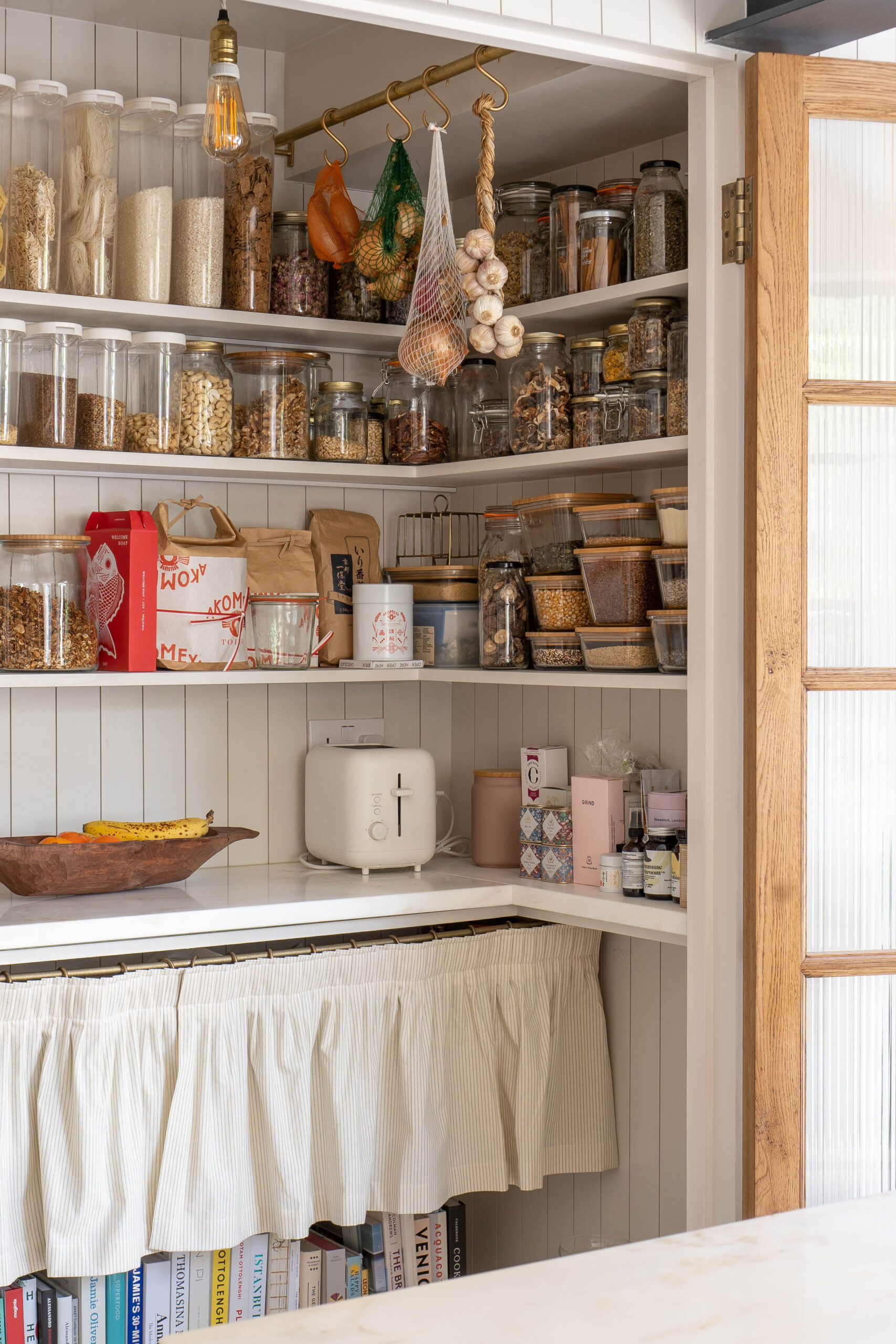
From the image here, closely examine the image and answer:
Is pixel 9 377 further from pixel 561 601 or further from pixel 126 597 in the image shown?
pixel 561 601

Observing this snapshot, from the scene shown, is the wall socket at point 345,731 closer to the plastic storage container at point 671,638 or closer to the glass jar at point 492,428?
the glass jar at point 492,428

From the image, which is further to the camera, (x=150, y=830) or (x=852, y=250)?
(x=150, y=830)

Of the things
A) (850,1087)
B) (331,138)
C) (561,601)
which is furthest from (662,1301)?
(331,138)

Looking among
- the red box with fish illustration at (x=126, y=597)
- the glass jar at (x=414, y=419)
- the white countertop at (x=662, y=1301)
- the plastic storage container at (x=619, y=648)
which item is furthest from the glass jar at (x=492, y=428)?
the white countertop at (x=662, y=1301)

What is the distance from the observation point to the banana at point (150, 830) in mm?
2697

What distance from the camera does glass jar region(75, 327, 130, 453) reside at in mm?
2607

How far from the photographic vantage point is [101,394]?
262 cm

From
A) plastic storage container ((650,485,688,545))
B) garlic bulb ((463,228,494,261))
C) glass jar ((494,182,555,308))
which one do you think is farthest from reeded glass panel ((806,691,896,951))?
glass jar ((494,182,555,308))

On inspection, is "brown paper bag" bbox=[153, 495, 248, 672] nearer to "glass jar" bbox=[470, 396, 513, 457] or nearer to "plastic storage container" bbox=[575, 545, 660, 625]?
"glass jar" bbox=[470, 396, 513, 457]

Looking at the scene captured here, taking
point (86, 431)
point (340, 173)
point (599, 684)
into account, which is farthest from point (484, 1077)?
point (340, 173)

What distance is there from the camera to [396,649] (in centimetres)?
296

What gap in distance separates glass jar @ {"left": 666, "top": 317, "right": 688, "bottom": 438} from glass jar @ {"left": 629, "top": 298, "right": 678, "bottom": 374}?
34 mm

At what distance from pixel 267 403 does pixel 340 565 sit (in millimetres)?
438

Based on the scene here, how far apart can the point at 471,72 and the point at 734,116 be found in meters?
0.61
